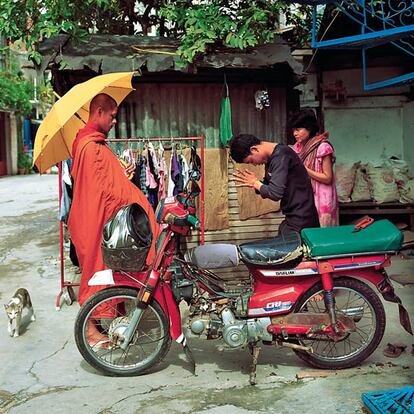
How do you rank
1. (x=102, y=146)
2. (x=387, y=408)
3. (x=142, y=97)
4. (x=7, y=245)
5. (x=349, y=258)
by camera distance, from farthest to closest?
(x=7, y=245)
(x=142, y=97)
(x=102, y=146)
(x=349, y=258)
(x=387, y=408)

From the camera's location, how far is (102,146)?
5.10 m

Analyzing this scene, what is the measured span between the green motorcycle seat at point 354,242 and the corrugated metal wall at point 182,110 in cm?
362

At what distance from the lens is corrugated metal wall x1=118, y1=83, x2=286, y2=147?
7.57 meters

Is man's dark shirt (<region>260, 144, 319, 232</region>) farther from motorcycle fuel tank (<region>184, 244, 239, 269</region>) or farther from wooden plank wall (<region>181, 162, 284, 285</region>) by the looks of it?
wooden plank wall (<region>181, 162, 284, 285</region>)

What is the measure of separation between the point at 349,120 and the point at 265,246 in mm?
6123

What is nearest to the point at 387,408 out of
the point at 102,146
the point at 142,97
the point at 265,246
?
the point at 265,246

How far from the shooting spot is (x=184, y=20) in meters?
7.56

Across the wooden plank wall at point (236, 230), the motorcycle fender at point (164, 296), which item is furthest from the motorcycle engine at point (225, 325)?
the wooden plank wall at point (236, 230)

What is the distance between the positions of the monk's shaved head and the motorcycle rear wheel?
92.6 inches

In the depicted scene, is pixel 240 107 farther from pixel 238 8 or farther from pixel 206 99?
pixel 238 8

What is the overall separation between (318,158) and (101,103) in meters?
2.21

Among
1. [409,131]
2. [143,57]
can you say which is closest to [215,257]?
[143,57]

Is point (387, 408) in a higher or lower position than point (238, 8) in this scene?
lower

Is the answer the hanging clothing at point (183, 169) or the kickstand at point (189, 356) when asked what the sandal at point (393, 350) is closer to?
the kickstand at point (189, 356)
